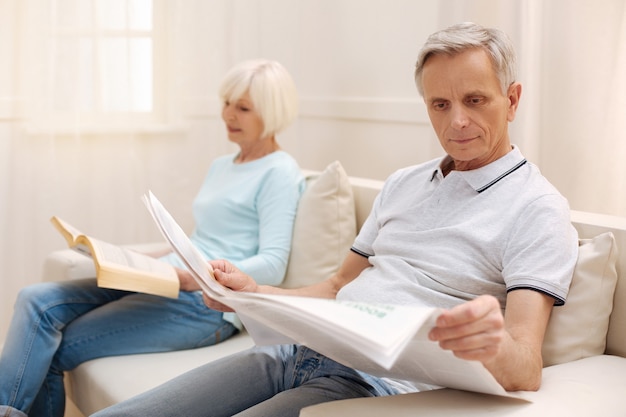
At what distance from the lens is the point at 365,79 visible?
321 centimetres

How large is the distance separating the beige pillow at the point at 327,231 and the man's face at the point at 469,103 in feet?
2.43

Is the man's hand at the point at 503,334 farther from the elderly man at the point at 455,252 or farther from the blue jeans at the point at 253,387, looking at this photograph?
the blue jeans at the point at 253,387

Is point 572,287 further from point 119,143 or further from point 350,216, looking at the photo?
point 119,143

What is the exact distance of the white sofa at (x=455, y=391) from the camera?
1.20m

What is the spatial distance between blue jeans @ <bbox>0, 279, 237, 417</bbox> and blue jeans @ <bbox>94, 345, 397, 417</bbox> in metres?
0.68

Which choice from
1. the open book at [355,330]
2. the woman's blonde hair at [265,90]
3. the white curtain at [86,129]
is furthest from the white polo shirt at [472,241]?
the white curtain at [86,129]

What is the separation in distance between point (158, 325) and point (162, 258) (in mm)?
349

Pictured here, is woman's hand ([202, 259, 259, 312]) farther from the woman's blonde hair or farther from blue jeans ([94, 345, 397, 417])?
the woman's blonde hair

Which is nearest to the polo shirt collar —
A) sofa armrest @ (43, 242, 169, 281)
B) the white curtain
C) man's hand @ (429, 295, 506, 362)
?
Result: man's hand @ (429, 295, 506, 362)

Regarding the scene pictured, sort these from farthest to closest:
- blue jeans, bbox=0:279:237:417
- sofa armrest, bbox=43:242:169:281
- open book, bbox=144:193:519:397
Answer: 1. sofa armrest, bbox=43:242:169:281
2. blue jeans, bbox=0:279:237:417
3. open book, bbox=144:193:519:397

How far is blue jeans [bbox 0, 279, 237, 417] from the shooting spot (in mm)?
2105

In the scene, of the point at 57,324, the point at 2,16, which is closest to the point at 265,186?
the point at 57,324

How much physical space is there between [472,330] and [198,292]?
1300 mm

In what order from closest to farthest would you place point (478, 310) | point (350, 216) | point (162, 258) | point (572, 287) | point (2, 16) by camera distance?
point (478, 310) → point (572, 287) → point (350, 216) → point (162, 258) → point (2, 16)
